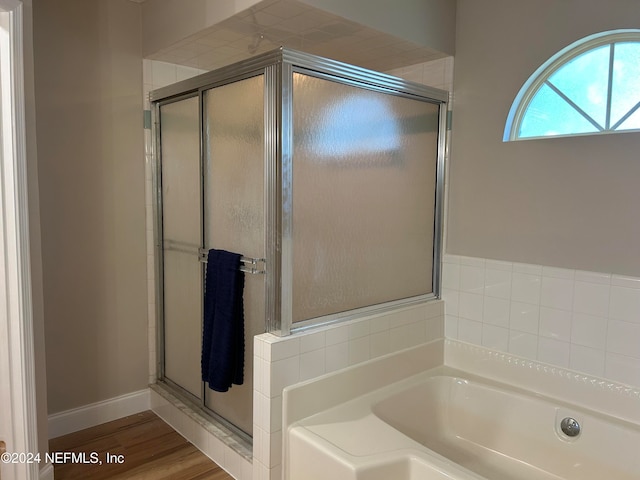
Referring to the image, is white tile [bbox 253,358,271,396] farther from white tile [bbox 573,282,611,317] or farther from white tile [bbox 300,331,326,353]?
white tile [bbox 573,282,611,317]

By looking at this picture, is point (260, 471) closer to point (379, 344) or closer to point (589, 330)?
point (379, 344)

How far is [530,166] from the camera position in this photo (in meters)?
2.36

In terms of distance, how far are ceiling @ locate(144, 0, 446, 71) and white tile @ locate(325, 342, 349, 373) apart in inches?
60.3

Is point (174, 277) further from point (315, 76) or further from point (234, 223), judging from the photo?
point (315, 76)

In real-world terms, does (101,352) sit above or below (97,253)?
below

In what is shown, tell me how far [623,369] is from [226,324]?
185cm

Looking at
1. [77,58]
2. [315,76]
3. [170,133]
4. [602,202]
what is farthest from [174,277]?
[602,202]

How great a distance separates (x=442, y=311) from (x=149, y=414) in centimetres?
195

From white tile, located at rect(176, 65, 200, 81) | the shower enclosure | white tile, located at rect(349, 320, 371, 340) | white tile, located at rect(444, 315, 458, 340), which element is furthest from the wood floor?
white tile, located at rect(176, 65, 200, 81)

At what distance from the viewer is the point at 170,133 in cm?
279

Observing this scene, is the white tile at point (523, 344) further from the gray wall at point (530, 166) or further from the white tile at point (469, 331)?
the gray wall at point (530, 166)

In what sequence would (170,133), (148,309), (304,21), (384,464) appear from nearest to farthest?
(384,464) < (304,21) < (170,133) < (148,309)

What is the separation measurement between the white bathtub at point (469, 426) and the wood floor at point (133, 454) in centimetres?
72

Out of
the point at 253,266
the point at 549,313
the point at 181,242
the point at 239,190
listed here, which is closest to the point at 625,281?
the point at 549,313
